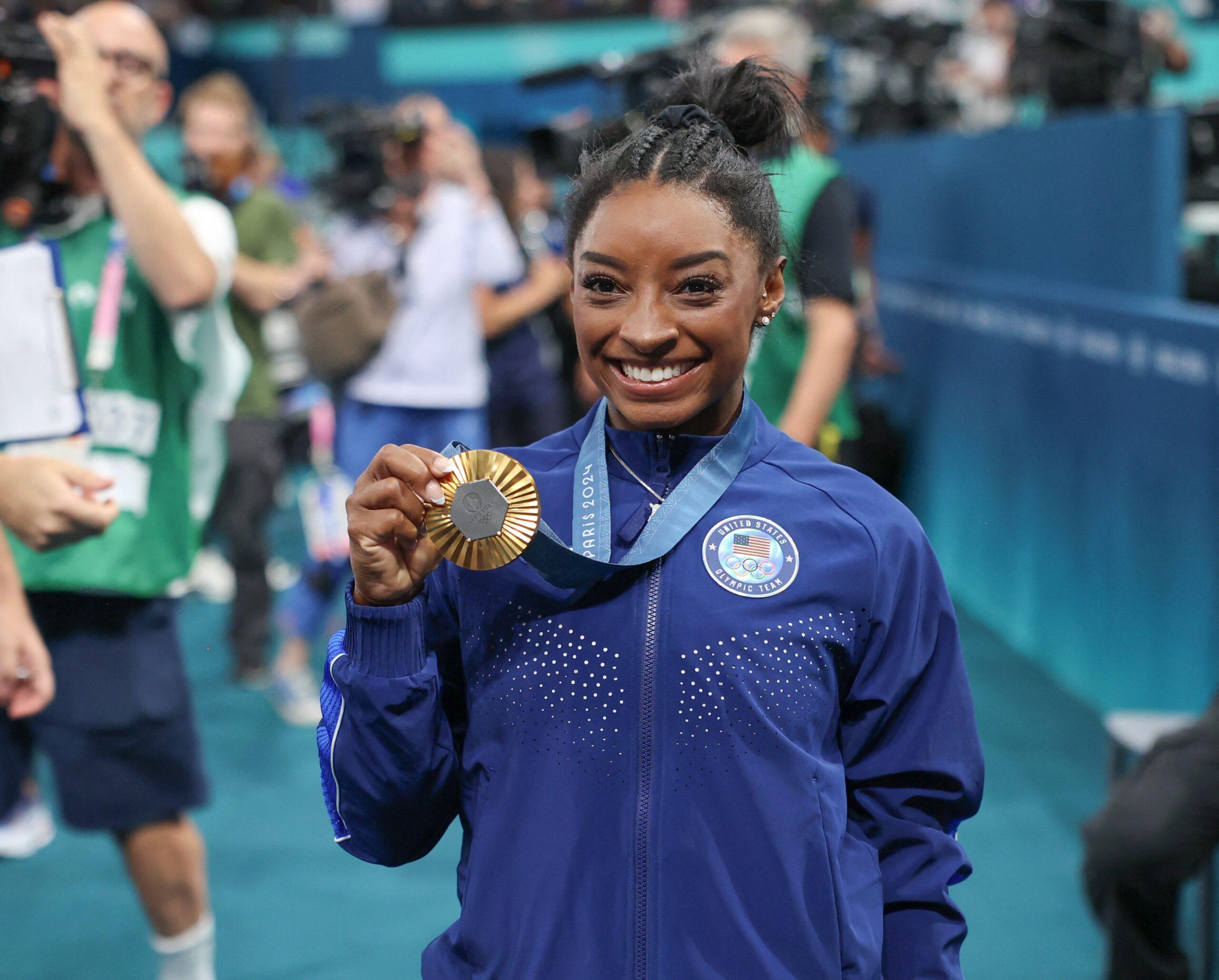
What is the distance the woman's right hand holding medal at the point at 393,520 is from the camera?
4.14 ft

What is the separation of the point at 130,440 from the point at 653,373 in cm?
142

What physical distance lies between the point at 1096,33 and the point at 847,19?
3.82 m

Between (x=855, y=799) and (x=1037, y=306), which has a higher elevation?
(x=855, y=799)

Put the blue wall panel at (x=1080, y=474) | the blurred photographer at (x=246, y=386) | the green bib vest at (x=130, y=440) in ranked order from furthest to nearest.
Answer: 1. the blurred photographer at (x=246, y=386)
2. the blue wall panel at (x=1080, y=474)
3. the green bib vest at (x=130, y=440)

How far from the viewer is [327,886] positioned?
3.55 meters

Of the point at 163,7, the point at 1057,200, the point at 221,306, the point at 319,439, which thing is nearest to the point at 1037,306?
the point at 1057,200

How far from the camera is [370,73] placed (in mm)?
14070

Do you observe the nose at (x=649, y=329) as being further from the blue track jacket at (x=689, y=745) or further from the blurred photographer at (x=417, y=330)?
the blurred photographer at (x=417, y=330)

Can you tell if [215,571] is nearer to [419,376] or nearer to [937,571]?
[419,376]

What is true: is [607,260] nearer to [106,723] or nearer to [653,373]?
[653,373]

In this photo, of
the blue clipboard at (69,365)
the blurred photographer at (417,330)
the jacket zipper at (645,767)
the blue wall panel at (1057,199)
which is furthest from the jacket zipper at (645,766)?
the blue wall panel at (1057,199)

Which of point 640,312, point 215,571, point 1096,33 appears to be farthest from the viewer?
point 215,571

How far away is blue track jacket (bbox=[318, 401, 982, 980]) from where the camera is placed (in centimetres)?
131

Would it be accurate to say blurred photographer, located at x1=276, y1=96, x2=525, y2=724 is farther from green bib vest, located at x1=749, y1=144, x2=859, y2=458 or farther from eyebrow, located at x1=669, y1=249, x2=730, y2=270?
eyebrow, located at x1=669, y1=249, x2=730, y2=270
